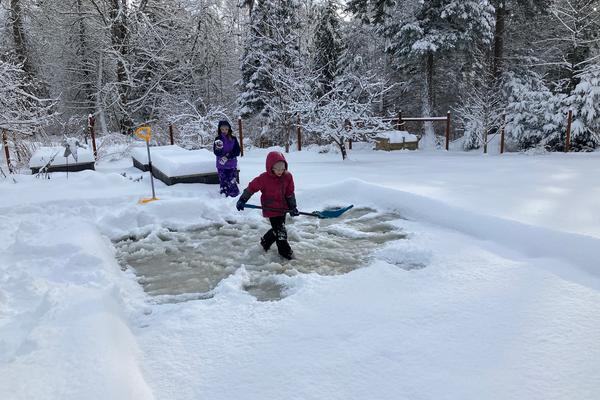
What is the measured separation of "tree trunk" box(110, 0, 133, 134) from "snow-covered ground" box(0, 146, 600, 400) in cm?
1401

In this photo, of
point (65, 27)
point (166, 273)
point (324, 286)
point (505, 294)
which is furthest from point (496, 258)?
point (65, 27)

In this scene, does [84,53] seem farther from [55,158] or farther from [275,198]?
[275,198]

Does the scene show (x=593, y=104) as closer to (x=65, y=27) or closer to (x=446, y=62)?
(x=446, y=62)

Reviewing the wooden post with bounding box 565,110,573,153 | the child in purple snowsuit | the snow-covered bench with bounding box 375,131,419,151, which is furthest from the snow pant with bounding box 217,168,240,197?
the wooden post with bounding box 565,110,573,153

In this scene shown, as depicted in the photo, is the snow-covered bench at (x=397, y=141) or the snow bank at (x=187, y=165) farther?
the snow-covered bench at (x=397, y=141)

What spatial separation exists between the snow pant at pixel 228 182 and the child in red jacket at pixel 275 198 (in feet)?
8.02

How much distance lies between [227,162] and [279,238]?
276cm

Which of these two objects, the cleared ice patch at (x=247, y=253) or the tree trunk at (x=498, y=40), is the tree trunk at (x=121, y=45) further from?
the tree trunk at (x=498, y=40)

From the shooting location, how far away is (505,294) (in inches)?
142

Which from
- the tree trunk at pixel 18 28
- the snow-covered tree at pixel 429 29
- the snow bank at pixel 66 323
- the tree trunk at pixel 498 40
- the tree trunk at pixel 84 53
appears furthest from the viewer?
the tree trunk at pixel 84 53

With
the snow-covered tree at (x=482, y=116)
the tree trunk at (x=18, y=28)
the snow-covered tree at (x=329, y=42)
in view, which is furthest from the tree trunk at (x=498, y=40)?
the tree trunk at (x=18, y=28)

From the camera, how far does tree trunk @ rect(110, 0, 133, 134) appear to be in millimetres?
18625

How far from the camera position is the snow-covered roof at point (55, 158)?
9638 mm

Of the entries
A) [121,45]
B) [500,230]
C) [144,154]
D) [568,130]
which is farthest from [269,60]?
[500,230]
